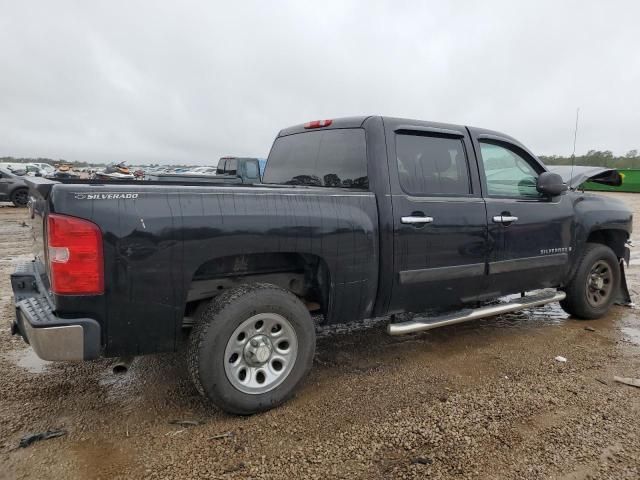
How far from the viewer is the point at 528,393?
3.38m

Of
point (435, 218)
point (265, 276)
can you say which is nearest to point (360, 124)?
point (435, 218)

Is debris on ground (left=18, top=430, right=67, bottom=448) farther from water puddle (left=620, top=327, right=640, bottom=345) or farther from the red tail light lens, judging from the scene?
water puddle (left=620, top=327, right=640, bottom=345)

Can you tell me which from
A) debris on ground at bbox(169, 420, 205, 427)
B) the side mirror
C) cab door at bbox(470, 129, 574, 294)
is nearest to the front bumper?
debris on ground at bbox(169, 420, 205, 427)

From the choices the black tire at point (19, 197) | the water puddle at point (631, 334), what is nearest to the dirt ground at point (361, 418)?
the water puddle at point (631, 334)

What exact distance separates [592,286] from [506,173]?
189cm

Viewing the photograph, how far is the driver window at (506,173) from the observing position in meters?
4.23

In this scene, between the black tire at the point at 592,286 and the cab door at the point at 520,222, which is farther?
the black tire at the point at 592,286

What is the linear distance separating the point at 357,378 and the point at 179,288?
159 centimetres

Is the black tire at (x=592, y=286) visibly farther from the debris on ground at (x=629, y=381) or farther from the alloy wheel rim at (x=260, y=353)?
the alloy wheel rim at (x=260, y=353)

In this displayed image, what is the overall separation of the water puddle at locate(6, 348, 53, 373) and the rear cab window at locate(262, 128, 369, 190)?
2.46 meters

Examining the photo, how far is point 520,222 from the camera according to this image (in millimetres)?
4242

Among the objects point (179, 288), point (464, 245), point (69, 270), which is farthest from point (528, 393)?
point (69, 270)

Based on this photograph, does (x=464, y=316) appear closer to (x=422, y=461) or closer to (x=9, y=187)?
(x=422, y=461)

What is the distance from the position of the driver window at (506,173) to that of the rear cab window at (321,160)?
50.0 inches
